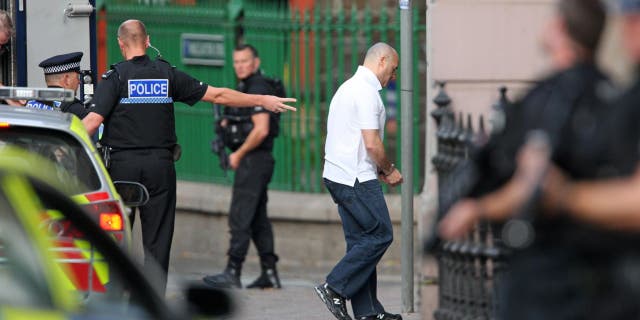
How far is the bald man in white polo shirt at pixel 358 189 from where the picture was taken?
10.1 meters

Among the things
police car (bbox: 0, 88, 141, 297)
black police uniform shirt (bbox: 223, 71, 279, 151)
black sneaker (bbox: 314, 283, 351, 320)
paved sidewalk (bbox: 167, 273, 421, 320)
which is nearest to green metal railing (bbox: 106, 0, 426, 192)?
paved sidewalk (bbox: 167, 273, 421, 320)

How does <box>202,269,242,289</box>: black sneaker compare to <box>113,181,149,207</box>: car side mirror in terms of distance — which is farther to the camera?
<box>202,269,242,289</box>: black sneaker

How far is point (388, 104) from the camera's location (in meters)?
13.6

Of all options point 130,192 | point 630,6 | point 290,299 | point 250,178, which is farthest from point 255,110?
point 630,6

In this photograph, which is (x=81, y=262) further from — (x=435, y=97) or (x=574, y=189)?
(x=435, y=97)

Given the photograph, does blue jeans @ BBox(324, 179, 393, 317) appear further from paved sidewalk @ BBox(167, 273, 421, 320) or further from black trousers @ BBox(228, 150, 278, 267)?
black trousers @ BBox(228, 150, 278, 267)

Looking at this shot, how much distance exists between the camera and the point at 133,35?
10.3m

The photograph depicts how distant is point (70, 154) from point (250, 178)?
4692mm

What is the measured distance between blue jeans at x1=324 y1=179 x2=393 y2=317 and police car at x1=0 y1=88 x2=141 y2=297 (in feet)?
7.30

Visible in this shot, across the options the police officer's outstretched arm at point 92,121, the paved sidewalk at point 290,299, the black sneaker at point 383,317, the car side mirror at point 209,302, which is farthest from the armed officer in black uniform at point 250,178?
the car side mirror at point 209,302

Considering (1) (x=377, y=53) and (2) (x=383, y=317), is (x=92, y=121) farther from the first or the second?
(2) (x=383, y=317)

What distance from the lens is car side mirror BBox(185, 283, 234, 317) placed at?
4.98 metres

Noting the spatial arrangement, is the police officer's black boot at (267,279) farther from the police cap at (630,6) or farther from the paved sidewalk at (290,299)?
the police cap at (630,6)

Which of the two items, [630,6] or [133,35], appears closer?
[630,6]
